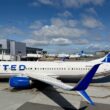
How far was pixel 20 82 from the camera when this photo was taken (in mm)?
24781

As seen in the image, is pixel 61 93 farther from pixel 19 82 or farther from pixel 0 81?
pixel 0 81

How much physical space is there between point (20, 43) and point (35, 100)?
9800cm

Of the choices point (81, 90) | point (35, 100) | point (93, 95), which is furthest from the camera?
point (93, 95)

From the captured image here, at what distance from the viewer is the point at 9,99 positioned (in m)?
21.0

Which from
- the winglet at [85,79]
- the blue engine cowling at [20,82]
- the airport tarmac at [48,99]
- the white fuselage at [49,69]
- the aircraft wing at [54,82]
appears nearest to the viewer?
the winglet at [85,79]

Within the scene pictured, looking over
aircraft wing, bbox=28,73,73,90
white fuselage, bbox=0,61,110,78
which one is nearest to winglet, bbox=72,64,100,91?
aircraft wing, bbox=28,73,73,90

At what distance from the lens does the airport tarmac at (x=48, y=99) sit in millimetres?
18594

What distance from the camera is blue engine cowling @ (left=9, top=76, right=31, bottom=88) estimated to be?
24578 millimetres

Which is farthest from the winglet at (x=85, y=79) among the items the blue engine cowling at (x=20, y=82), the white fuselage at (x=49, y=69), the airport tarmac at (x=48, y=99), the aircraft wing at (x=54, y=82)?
the white fuselage at (x=49, y=69)

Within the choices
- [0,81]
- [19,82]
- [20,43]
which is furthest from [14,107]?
[20,43]

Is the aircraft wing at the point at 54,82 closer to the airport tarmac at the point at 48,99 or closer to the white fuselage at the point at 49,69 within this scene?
the airport tarmac at the point at 48,99

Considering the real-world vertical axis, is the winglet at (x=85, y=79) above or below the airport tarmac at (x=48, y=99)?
above

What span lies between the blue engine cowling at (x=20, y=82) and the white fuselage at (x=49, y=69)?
14.3 feet

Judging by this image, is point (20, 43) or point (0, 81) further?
point (20, 43)
